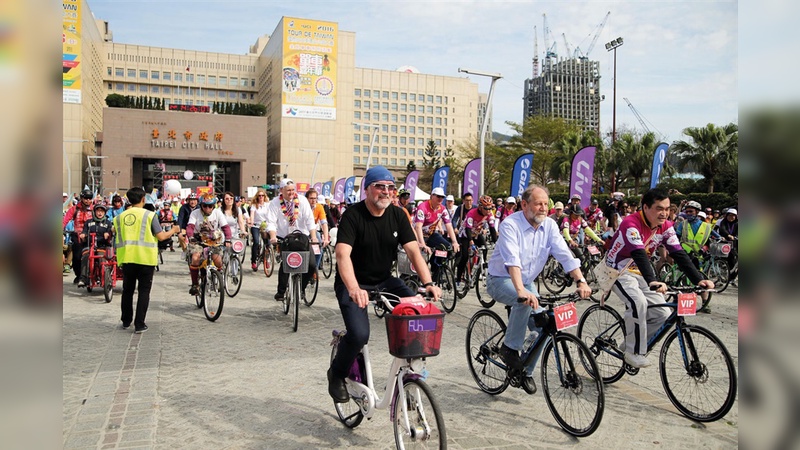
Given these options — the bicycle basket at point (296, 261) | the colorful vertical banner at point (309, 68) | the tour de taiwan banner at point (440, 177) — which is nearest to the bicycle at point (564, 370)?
the bicycle basket at point (296, 261)

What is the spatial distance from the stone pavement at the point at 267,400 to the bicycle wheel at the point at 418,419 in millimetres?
603

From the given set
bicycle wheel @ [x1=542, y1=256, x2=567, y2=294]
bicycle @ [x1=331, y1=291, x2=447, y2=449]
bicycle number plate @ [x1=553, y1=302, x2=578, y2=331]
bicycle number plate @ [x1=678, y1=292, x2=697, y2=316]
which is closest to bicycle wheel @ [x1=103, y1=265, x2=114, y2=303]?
bicycle @ [x1=331, y1=291, x2=447, y2=449]

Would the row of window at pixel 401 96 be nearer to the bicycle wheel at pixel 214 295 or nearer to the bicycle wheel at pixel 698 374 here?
the bicycle wheel at pixel 214 295

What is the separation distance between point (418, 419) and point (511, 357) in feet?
4.94

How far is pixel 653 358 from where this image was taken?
6.73 metres

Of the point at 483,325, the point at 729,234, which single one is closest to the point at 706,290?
the point at 483,325

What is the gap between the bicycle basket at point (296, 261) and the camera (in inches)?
326

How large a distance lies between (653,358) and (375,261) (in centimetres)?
386

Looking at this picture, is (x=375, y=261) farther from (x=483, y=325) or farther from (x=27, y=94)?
(x=27, y=94)

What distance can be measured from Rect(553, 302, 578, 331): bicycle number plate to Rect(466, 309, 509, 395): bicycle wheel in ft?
2.41

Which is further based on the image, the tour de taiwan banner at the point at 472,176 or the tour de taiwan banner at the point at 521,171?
the tour de taiwan banner at the point at 472,176

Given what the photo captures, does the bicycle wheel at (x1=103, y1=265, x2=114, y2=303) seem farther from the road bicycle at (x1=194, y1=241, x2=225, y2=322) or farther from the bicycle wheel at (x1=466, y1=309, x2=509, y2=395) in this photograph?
the bicycle wheel at (x1=466, y1=309, x2=509, y2=395)

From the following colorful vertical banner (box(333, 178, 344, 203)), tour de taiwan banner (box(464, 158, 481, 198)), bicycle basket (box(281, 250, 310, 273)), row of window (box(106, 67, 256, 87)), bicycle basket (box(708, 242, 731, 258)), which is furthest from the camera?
row of window (box(106, 67, 256, 87))

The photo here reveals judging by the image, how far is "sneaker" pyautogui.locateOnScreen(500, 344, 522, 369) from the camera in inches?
195
